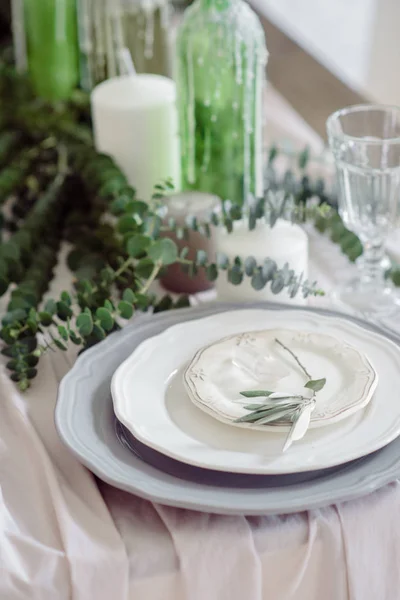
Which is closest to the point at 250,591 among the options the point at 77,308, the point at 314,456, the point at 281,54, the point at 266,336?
the point at 314,456

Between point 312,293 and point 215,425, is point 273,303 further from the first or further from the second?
point 215,425

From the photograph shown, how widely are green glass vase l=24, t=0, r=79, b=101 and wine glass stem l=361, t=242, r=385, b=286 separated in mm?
551

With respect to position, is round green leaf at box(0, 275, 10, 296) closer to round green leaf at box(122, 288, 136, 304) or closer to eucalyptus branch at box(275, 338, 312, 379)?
round green leaf at box(122, 288, 136, 304)

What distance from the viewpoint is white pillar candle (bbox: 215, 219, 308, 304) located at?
28.2 inches

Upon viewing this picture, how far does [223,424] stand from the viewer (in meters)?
0.55

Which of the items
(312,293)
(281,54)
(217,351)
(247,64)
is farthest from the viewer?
(281,54)

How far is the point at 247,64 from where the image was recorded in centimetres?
84

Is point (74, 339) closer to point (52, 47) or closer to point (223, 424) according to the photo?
point (223, 424)

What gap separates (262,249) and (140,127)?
270 millimetres

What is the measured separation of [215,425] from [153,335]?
5.5 inches

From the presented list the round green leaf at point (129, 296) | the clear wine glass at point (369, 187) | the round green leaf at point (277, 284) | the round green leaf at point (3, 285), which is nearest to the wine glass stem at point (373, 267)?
the clear wine glass at point (369, 187)

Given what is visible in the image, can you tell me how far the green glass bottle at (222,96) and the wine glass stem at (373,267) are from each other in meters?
0.15

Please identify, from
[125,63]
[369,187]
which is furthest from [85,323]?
[125,63]

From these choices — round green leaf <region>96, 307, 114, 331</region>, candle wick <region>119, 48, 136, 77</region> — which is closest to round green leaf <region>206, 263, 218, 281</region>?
round green leaf <region>96, 307, 114, 331</region>
